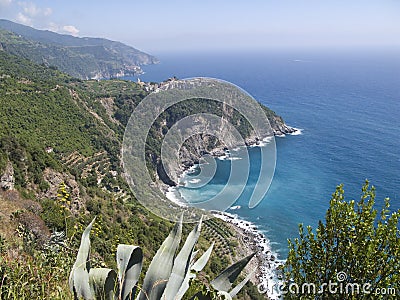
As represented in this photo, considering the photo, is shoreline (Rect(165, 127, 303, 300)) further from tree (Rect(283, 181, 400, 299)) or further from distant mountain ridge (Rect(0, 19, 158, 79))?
distant mountain ridge (Rect(0, 19, 158, 79))

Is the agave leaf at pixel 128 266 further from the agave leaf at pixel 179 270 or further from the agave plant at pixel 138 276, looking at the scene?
the agave leaf at pixel 179 270

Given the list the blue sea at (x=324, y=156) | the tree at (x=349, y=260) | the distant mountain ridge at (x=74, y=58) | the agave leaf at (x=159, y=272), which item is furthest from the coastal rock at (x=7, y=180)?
the distant mountain ridge at (x=74, y=58)

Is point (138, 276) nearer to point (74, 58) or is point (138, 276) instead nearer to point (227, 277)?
point (227, 277)

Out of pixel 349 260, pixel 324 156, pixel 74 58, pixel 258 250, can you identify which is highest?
pixel 74 58

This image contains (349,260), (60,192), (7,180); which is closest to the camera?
(349,260)

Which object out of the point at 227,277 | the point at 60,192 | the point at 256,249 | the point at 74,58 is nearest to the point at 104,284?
the point at 227,277
